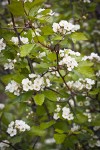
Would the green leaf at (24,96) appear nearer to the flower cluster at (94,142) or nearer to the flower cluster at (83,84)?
the flower cluster at (83,84)

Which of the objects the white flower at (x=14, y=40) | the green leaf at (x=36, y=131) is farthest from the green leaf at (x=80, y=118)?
the white flower at (x=14, y=40)

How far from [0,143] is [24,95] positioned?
1.71ft

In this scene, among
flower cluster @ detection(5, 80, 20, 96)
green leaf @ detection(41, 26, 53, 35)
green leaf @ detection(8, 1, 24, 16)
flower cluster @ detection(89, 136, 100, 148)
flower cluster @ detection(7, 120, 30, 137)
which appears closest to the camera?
green leaf @ detection(8, 1, 24, 16)

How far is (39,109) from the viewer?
7.96ft

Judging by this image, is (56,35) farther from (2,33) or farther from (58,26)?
(2,33)

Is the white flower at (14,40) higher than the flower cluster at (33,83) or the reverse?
higher

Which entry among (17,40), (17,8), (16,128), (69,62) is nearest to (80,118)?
(16,128)

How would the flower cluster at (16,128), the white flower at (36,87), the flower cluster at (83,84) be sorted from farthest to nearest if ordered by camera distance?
the flower cluster at (83,84), the flower cluster at (16,128), the white flower at (36,87)

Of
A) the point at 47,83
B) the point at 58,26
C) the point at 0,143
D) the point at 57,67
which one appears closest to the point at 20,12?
the point at 58,26

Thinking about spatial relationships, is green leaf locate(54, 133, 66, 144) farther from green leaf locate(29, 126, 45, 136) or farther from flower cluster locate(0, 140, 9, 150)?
flower cluster locate(0, 140, 9, 150)

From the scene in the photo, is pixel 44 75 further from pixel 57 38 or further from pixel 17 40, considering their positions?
pixel 57 38

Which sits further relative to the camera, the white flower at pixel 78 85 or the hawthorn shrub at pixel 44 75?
the white flower at pixel 78 85

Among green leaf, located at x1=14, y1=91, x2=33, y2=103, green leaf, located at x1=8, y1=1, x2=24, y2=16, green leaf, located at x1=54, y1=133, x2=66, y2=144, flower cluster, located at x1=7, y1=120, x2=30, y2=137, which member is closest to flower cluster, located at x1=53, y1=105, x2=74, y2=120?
green leaf, located at x1=54, y1=133, x2=66, y2=144

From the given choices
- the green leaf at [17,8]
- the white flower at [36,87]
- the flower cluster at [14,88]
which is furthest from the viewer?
the flower cluster at [14,88]
